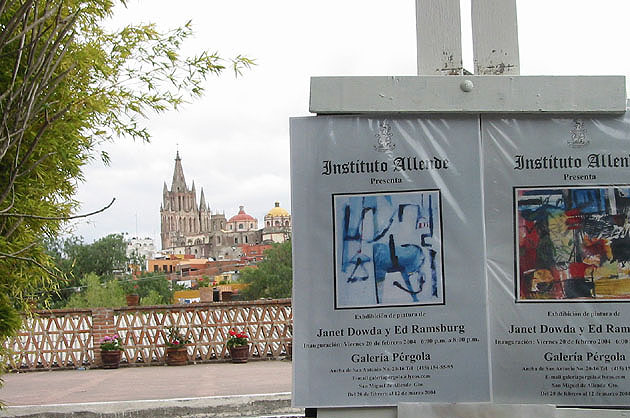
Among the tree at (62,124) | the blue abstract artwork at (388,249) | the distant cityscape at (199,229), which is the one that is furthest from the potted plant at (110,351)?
the distant cityscape at (199,229)

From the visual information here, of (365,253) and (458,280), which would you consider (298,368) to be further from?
(458,280)

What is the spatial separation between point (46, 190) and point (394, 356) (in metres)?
3.35

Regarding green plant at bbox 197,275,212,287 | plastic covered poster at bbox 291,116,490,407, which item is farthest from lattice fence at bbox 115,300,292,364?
green plant at bbox 197,275,212,287

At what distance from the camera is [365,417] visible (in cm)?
309

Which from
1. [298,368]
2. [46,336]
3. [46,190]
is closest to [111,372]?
[46,336]

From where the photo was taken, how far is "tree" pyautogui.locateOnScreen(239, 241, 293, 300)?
47.8m

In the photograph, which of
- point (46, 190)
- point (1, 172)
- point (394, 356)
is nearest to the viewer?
point (394, 356)

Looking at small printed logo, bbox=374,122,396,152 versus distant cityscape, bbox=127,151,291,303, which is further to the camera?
distant cityscape, bbox=127,151,291,303

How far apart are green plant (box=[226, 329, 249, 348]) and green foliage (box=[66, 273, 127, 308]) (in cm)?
2586

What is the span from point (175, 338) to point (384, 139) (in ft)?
36.9

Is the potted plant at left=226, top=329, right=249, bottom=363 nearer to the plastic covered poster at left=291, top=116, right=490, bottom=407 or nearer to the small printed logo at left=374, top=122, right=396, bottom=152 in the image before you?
the plastic covered poster at left=291, top=116, right=490, bottom=407

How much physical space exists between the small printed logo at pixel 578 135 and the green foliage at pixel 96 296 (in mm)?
36913

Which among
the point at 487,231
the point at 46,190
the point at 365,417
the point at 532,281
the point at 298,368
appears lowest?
the point at 365,417

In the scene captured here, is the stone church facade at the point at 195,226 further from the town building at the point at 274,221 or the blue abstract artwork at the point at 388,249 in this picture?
the blue abstract artwork at the point at 388,249
